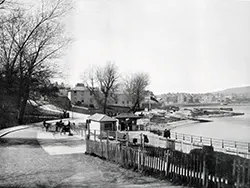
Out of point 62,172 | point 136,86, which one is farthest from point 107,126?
point 136,86

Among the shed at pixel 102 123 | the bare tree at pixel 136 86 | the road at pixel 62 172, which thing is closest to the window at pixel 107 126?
the shed at pixel 102 123

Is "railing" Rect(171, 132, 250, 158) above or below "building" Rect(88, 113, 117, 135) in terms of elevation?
below

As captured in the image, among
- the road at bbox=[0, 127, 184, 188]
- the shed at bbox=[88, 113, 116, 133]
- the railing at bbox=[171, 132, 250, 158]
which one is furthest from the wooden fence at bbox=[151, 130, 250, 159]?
the road at bbox=[0, 127, 184, 188]

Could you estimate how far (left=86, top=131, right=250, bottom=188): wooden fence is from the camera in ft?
26.4

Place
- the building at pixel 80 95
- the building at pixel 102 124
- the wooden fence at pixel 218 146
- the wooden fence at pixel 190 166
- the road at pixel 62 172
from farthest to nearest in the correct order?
the building at pixel 80 95 < the building at pixel 102 124 < the wooden fence at pixel 218 146 < the road at pixel 62 172 < the wooden fence at pixel 190 166

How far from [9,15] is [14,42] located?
1322 cm

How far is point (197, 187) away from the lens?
9.04 meters

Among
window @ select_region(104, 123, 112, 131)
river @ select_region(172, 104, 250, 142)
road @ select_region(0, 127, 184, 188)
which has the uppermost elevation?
window @ select_region(104, 123, 112, 131)

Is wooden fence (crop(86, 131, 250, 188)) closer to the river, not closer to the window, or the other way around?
the window

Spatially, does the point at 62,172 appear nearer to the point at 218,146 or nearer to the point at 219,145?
the point at 219,145

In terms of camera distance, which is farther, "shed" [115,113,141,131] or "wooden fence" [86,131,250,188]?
"shed" [115,113,141,131]

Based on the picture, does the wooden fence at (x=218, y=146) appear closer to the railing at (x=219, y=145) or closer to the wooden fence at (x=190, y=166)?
the railing at (x=219, y=145)

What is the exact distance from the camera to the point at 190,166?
9.30 metres

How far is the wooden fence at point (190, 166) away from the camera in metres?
8.05
